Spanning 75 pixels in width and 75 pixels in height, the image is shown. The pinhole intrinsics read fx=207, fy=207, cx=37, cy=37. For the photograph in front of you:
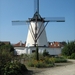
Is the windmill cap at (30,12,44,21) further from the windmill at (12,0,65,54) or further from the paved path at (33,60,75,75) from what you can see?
the paved path at (33,60,75,75)

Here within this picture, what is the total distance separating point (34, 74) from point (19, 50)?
38108 mm

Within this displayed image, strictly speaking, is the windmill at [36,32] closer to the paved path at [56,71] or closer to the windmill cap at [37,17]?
the windmill cap at [37,17]

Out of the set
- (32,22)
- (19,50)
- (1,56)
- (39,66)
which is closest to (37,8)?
(32,22)

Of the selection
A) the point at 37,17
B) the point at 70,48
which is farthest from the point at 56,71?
the point at 37,17

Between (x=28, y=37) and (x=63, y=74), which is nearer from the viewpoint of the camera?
(x=63, y=74)

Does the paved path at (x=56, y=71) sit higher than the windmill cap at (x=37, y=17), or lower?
lower

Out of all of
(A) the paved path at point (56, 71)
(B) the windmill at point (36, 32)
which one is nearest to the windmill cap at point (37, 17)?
(B) the windmill at point (36, 32)

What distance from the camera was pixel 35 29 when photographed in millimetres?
46688

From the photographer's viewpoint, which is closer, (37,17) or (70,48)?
(70,48)

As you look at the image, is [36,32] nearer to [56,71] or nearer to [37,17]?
[37,17]

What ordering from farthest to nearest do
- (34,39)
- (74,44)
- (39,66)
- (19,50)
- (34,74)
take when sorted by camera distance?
(19,50), (34,39), (74,44), (39,66), (34,74)

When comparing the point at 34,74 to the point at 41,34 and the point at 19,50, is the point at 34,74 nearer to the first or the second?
the point at 41,34

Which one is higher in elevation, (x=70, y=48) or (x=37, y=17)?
(x=37, y=17)

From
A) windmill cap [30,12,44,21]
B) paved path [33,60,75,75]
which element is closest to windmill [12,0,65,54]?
windmill cap [30,12,44,21]
